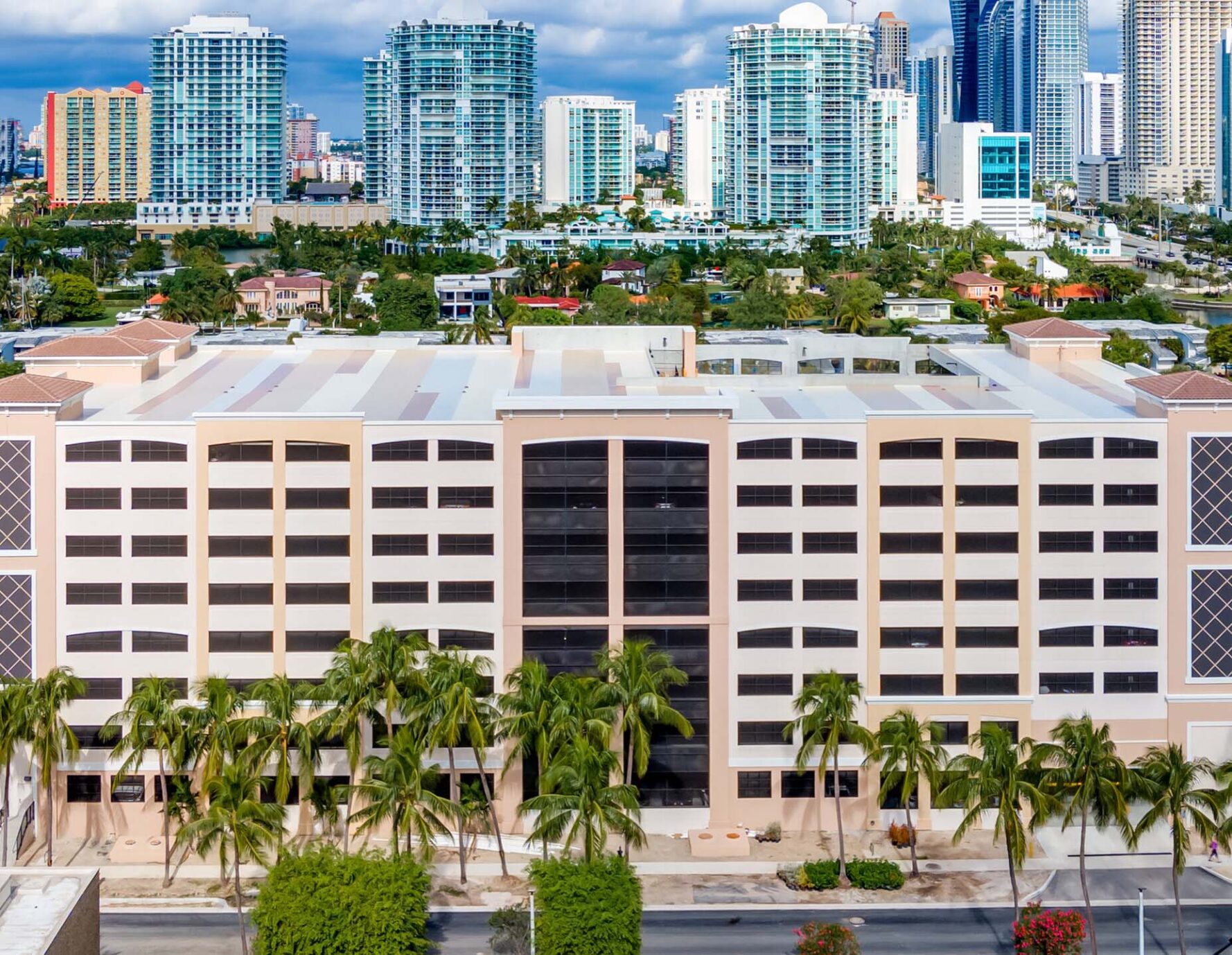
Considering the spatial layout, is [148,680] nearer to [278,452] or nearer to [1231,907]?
[278,452]

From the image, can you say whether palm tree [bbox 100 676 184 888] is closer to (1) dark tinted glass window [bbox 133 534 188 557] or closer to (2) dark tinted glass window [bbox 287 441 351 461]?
(1) dark tinted glass window [bbox 133 534 188 557]

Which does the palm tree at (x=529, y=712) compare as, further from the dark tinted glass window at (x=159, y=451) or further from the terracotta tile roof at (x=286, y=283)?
→ the terracotta tile roof at (x=286, y=283)

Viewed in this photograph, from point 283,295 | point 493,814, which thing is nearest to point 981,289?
point 283,295

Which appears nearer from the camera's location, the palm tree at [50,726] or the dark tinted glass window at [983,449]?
the palm tree at [50,726]

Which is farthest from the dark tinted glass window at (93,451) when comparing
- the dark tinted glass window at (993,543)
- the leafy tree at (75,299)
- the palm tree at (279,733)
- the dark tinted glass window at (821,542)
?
the leafy tree at (75,299)

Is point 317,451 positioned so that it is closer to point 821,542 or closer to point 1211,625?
point 821,542

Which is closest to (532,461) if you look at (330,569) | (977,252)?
(330,569)
